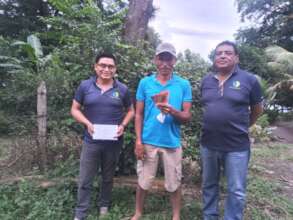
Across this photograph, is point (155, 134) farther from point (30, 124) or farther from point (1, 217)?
point (30, 124)

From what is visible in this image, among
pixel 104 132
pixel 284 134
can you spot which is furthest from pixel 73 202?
pixel 284 134

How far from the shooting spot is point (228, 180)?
3062 millimetres

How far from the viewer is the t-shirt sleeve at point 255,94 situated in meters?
2.98

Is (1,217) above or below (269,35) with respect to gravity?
below

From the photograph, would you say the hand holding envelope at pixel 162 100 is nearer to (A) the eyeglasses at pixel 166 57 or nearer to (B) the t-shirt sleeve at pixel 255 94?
(A) the eyeglasses at pixel 166 57

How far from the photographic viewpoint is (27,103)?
5309 mm

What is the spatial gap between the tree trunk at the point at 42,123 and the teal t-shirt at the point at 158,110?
189cm

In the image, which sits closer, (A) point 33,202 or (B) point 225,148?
(B) point 225,148

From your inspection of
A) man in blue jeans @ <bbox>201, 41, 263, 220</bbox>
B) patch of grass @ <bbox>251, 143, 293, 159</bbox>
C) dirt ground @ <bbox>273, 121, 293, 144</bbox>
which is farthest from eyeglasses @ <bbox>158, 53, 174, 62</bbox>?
dirt ground @ <bbox>273, 121, 293, 144</bbox>

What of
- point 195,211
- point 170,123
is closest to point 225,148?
point 170,123

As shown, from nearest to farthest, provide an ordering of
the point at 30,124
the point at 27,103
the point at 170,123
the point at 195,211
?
the point at 170,123
the point at 195,211
the point at 30,124
the point at 27,103

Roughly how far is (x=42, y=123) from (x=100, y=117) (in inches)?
65.5

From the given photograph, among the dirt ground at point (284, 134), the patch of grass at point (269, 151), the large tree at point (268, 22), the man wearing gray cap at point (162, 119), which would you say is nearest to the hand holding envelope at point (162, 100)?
the man wearing gray cap at point (162, 119)

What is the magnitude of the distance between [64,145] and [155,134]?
2.04 m
